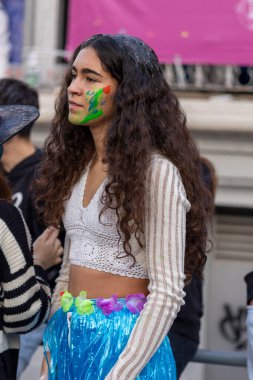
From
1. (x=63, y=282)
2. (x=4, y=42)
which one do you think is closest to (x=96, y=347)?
(x=63, y=282)

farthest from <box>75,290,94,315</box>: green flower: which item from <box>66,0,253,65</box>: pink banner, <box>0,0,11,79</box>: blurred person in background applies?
<box>0,0,11,79</box>: blurred person in background

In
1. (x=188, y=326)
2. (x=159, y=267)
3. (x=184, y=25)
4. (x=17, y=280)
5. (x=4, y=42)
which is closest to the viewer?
(x=159, y=267)

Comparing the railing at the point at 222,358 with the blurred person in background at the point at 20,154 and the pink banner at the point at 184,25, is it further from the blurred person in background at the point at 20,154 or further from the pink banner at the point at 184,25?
the pink banner at the point at 184,25

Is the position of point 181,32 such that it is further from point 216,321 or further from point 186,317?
point 186,317

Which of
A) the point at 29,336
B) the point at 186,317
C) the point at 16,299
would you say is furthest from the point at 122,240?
the point at 29,336

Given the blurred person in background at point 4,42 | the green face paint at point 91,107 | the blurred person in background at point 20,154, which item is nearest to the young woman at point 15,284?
the green face paint at point 91,107

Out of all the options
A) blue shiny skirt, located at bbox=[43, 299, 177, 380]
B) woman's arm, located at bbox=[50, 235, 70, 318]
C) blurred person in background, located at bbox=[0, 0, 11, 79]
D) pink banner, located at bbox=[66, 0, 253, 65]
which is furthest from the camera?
blurred person in background, located at bbox=[0, 0, 11, 79]

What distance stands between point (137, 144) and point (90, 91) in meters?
0.25

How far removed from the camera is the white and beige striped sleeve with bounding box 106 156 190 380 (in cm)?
275

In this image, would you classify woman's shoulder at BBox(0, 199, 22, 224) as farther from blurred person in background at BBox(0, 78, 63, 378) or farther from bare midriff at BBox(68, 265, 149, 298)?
blurred person in background at BBox(0, 78, 63, 378)

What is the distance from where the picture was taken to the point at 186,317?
385 centimetres

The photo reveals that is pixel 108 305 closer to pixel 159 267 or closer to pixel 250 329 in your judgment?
pixel 159 267

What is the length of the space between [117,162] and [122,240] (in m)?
0.25

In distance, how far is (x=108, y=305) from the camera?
2.90 meters
